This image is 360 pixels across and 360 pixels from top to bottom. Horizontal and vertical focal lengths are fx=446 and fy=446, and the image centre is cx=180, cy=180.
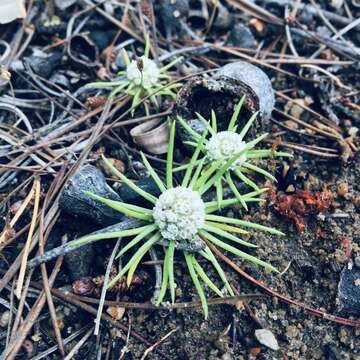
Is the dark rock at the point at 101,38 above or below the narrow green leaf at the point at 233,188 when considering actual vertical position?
above

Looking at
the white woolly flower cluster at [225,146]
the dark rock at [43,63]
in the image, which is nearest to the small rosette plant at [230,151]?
the white woolly flower cluster at [225,146]

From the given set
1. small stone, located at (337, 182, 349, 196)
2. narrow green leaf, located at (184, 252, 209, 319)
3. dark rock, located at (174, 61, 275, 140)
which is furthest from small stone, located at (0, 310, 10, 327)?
small stone, located at (337, 182, 349, 196)

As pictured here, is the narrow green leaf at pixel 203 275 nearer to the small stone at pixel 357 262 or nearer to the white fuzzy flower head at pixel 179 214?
the white fuzzy flower head at pixel 179 214

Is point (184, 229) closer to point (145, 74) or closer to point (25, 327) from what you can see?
point (25, 327)

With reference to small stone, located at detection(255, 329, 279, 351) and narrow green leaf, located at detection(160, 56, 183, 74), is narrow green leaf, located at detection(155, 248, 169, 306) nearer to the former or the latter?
small stone, located at detection(255, 329, 279, 351)

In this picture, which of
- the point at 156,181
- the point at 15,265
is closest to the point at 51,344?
the point at 15,265

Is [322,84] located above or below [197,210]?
above

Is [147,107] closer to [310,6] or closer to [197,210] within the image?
[197,210]
